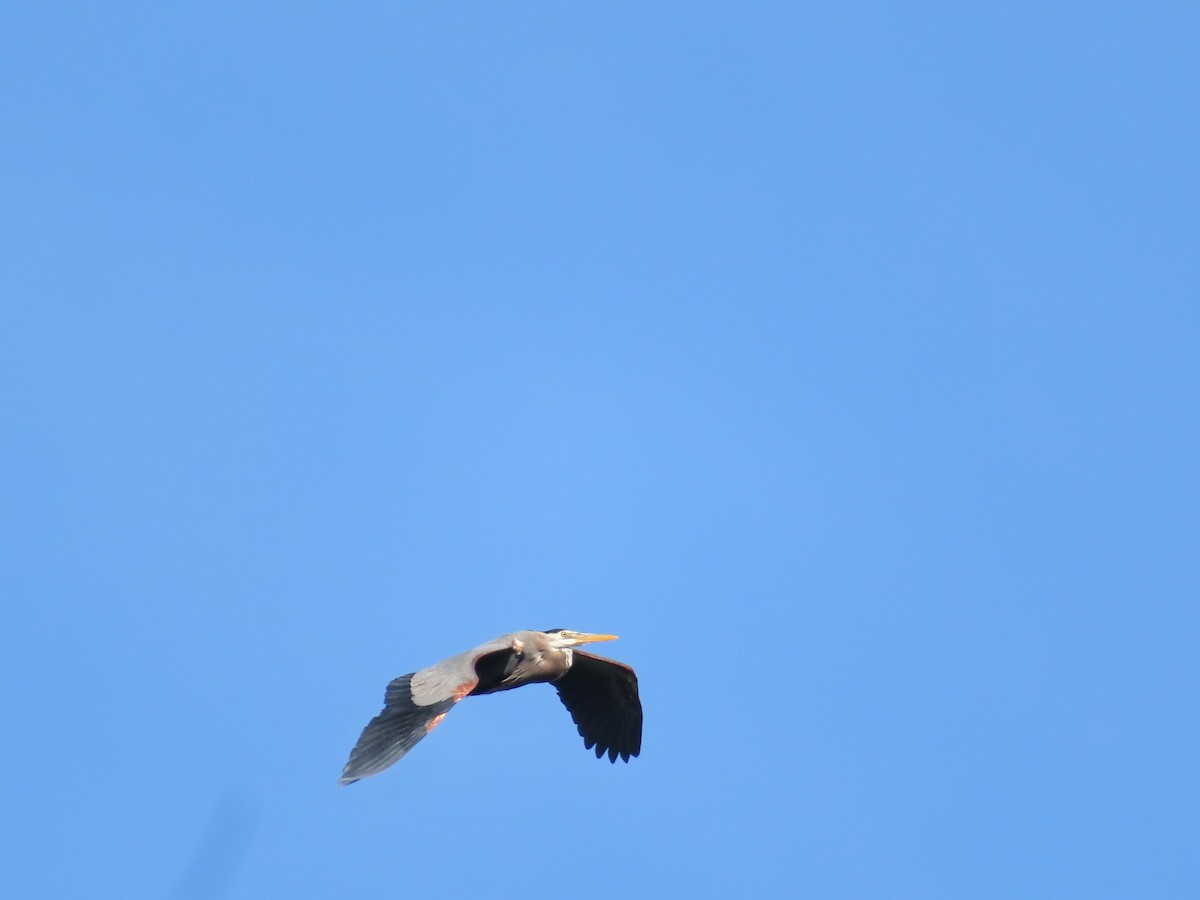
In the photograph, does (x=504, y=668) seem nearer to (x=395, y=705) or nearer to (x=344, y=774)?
(x=395, y=705)

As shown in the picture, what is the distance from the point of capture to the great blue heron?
19.5 meters

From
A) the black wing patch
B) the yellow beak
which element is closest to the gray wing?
the black wing patch

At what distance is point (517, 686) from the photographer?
22906 millimetres

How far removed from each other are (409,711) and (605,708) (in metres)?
5.08

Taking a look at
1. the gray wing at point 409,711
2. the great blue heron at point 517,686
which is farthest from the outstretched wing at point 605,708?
the gray wing at point 409,711

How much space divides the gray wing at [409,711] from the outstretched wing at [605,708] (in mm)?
3352

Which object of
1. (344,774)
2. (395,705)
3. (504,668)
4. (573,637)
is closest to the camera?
Answer: (344,774)

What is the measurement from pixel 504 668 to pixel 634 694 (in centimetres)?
276

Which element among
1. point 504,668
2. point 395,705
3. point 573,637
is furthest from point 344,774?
point 573,637

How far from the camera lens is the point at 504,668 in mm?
22328

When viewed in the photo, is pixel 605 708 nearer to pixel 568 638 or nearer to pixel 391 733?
pixel 568 638

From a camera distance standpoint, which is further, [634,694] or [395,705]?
[634,694]

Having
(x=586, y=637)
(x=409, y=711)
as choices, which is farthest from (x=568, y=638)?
(x=409, y=711)

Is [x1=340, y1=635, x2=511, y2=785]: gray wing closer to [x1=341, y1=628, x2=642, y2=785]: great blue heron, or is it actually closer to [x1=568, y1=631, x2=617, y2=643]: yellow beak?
[x1=341, y1=628, x2=642, y2=785]: great blue heron
